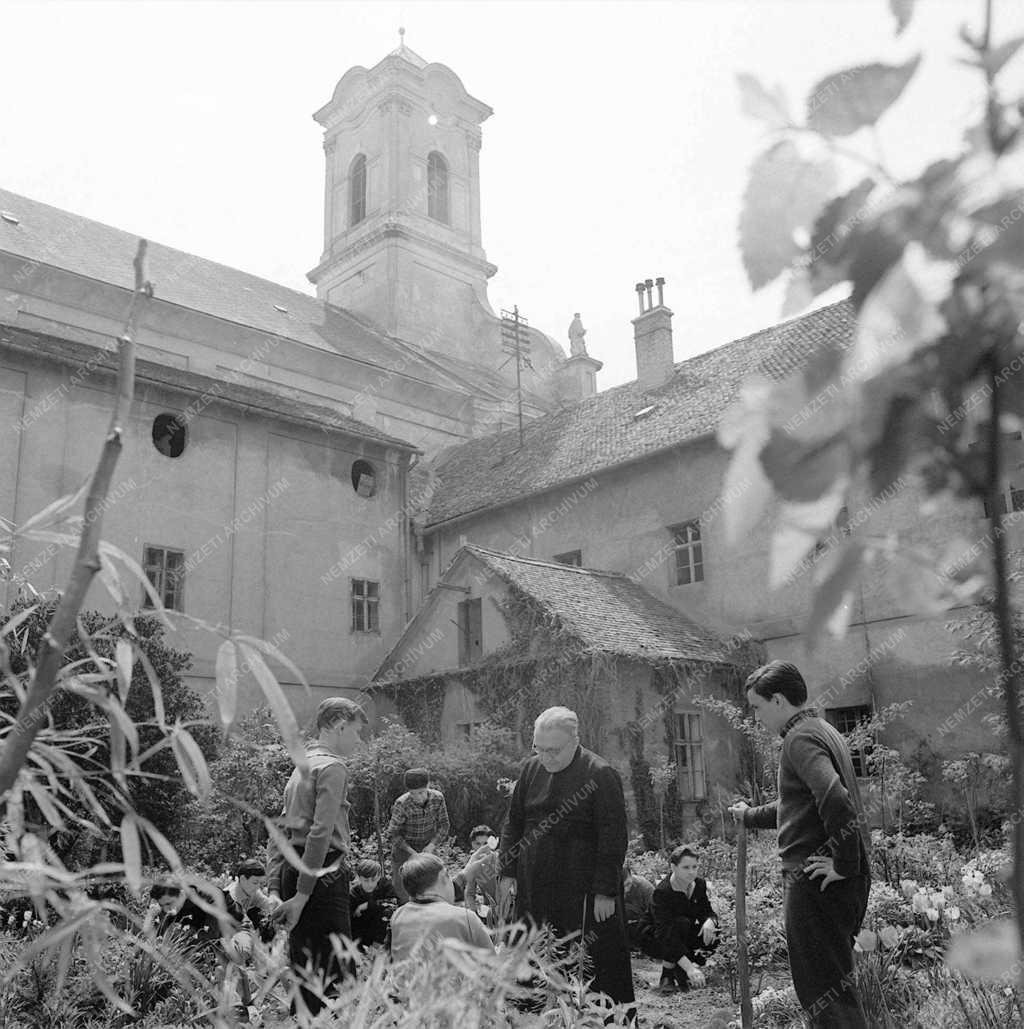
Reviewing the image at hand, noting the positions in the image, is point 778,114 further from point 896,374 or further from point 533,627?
point 533,627

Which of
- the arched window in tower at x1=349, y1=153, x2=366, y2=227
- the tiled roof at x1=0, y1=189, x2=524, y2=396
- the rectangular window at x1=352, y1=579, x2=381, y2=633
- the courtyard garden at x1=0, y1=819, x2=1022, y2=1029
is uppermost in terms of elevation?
the arched window in tower at x1=349, y1=153, x2=366, y2=227

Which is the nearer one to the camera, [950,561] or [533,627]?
[950,561]

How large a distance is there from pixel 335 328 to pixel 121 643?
32.7 m

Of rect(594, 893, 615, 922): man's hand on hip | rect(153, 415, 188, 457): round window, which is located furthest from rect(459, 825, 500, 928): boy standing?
rect(153, 415, 188, 457): round window

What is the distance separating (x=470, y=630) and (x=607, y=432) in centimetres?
647

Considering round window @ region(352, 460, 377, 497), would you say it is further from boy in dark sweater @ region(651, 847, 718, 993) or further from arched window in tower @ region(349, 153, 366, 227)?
arched window in tower @ region(349, 153, 366, 227)

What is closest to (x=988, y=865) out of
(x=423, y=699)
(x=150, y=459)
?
(x=423, y=699)

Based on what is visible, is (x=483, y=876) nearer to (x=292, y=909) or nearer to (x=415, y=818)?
(x=415, y=818)

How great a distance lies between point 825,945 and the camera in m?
4.16

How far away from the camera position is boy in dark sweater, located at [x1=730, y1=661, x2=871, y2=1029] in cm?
410

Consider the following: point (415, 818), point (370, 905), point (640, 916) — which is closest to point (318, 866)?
point (370, 905)

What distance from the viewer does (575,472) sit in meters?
22.3

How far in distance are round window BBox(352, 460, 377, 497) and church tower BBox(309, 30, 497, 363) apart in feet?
43.8

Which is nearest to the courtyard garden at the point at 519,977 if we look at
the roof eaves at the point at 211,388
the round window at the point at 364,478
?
the roof eaves at the point at 211,388
